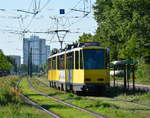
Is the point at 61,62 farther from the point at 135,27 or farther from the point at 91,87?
the point at 135,27

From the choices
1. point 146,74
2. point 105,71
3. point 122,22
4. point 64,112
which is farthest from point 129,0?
point 64,112

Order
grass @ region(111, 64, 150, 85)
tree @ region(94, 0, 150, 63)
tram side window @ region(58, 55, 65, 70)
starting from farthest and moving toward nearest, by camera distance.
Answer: grass @ region(111, 64, 150, 85) < tree @ region(94, 0, 150, 63) < tram side window @ region(58, 55, 65, 70)

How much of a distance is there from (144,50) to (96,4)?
86.3 ft

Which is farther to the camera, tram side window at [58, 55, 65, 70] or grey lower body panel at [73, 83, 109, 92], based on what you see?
tram side window at [58, 55, 65, 70]

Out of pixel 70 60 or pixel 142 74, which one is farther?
pixel 142 74

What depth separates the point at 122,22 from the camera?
51.0 m

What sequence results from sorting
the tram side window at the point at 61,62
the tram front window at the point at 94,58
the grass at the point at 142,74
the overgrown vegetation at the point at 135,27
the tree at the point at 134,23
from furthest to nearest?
the grass at the point at 142,74 < the overgrown vegetation at the point at 135,27 < the tree at the point at 134,23 < the tram side window at the point at 61,62 < the tram front window at the point at 94,58

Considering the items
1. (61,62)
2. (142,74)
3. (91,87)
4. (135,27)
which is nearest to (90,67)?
(91,87)

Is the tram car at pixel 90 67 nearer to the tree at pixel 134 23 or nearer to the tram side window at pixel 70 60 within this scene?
the tram side window at pixel 70 60

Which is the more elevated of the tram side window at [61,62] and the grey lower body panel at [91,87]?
the tram side window at [61,62]

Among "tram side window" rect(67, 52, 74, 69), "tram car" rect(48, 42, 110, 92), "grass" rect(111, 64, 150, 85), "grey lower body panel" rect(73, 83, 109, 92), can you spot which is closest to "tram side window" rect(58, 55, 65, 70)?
"tram side window" rect(67, 52, 74, 69)

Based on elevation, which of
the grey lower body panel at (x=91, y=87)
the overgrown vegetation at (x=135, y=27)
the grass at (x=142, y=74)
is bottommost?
the grey lower body panel at (x=91, y=87)

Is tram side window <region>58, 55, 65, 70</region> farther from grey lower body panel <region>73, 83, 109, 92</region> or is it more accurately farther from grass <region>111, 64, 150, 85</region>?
grass <region>111, 64, 150, 85</region>

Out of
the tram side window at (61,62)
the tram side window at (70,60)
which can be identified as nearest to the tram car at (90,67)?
the tram side window at (70,60)
